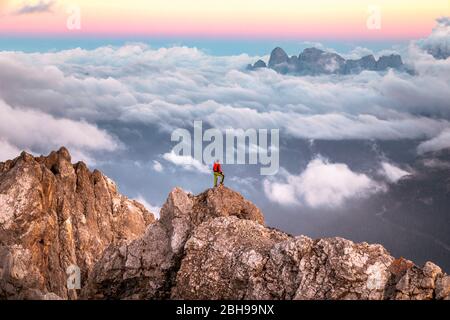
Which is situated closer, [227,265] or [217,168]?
[227,265]

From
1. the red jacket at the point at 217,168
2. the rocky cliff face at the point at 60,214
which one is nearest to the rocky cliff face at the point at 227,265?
Answer: the red jacket at the point at 217,168

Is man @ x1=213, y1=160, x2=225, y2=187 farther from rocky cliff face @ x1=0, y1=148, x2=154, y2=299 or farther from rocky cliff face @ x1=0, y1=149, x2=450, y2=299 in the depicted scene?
rocky cliff face @ x1=0, y1=148, x2=154, y2=299

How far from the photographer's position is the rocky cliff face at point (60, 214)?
403 ft

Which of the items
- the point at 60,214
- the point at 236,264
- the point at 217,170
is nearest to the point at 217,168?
the point at 217,170

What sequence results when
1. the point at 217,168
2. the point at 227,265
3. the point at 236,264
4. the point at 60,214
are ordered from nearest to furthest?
the point at 236,264 < the point at 227,265 < the point at 217,168 < the point at 60,214

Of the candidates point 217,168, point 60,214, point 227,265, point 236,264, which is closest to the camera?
point 236,264

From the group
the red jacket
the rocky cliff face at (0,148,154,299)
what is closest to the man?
the red jacket

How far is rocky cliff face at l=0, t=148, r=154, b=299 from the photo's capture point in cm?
12269

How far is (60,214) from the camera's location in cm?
14025

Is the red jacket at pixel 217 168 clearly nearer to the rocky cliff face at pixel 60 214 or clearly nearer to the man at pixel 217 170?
the man at pixel 217 170

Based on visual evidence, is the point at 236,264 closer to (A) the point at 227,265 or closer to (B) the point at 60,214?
(A) the point at 227,265
